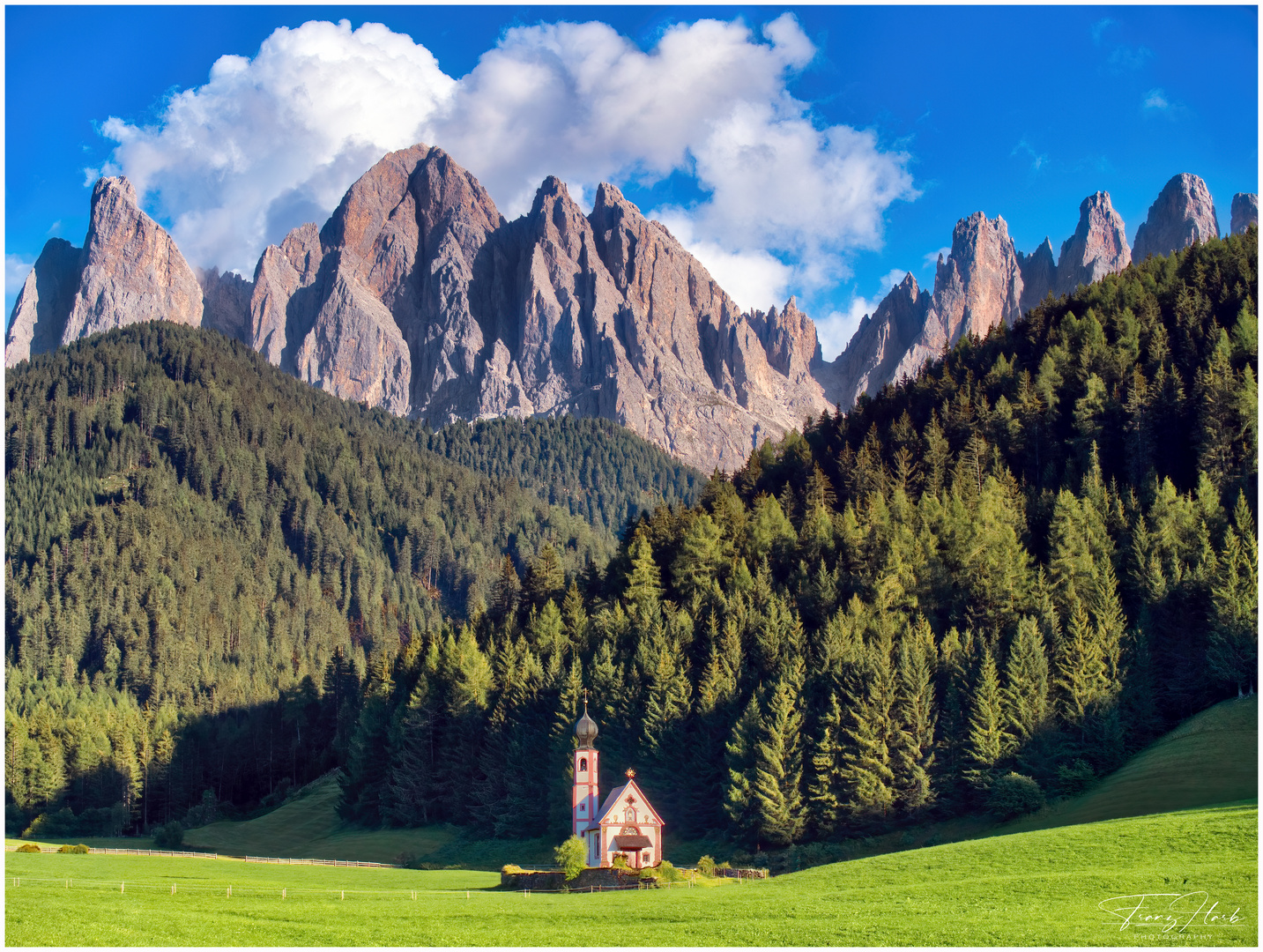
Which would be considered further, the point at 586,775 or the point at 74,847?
the point at 74,847

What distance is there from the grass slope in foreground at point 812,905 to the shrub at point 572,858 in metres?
3.48

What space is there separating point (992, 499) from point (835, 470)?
22051mm

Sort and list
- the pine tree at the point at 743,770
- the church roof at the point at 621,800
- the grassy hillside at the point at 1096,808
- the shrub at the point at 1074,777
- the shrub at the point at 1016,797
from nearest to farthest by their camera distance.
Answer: the grassy hillside at the point at 1096,808 < the church roof at the point at 621,800 < the shrub at the point at 1016,797 < the shrub at the point at 1074,777 < the pine tree at the point at 743,770

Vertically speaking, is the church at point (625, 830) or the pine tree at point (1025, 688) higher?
the pine tree at point (1025, 688)

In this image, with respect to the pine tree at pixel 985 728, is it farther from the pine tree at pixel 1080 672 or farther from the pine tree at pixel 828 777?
the pine tree at pixel 828 777

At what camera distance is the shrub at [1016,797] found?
59062 mm

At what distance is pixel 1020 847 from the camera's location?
43.6 metres

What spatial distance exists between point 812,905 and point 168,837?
65805 millimetres

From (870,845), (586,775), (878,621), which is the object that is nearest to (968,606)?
(878,621)

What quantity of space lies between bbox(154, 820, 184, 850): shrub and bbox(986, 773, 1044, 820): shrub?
59.4 metres

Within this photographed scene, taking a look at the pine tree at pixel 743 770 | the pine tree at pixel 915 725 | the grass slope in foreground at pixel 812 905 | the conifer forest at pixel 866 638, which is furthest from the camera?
the conifer forest at pixel 866 638

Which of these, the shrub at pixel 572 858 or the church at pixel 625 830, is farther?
the church at pixel 625 830

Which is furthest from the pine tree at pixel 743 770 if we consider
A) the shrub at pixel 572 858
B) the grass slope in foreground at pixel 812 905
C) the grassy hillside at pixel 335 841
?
the grass slope in foreground at pixel 812 905

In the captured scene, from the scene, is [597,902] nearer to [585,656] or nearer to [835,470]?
[585,656]
